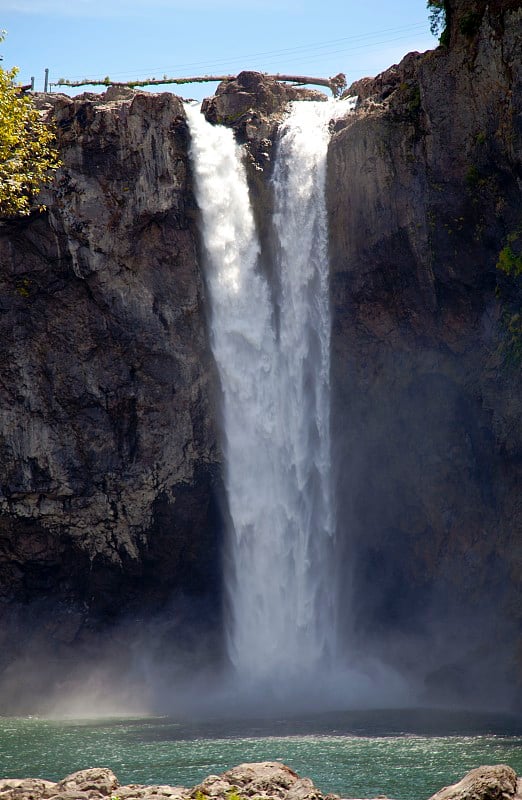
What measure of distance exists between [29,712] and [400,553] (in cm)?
1323

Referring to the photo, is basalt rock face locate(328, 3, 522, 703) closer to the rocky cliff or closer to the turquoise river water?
the rocky cliff

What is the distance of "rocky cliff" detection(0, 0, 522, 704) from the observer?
36.4 m

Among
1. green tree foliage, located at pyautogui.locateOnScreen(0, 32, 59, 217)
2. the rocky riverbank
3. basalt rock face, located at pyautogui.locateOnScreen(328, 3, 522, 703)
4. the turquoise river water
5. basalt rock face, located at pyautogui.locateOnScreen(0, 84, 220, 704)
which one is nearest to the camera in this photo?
the rocky riverbank

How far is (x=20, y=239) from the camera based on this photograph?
124ft

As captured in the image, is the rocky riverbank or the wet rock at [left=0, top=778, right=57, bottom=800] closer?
the rocky riverbank

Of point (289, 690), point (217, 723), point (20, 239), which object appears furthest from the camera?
point (20, 239)

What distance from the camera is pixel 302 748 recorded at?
26.7 m

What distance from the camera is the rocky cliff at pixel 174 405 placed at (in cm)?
3638

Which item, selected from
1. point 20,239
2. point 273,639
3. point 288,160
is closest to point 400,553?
point 273,639

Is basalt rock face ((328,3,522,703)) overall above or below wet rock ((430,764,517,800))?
above

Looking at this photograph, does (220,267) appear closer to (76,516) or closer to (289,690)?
(76,516)

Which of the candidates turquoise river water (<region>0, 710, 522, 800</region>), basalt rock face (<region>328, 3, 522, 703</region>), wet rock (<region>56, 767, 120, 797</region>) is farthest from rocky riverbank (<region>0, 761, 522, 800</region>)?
basalt rock face (<region>328, 3, 522, 703</region>)

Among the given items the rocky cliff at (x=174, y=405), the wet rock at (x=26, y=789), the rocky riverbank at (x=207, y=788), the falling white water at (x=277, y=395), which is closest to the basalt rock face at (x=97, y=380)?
the rocky cliff at (x=174, y=405)

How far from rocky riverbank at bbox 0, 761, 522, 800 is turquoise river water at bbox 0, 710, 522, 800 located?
186 cm
